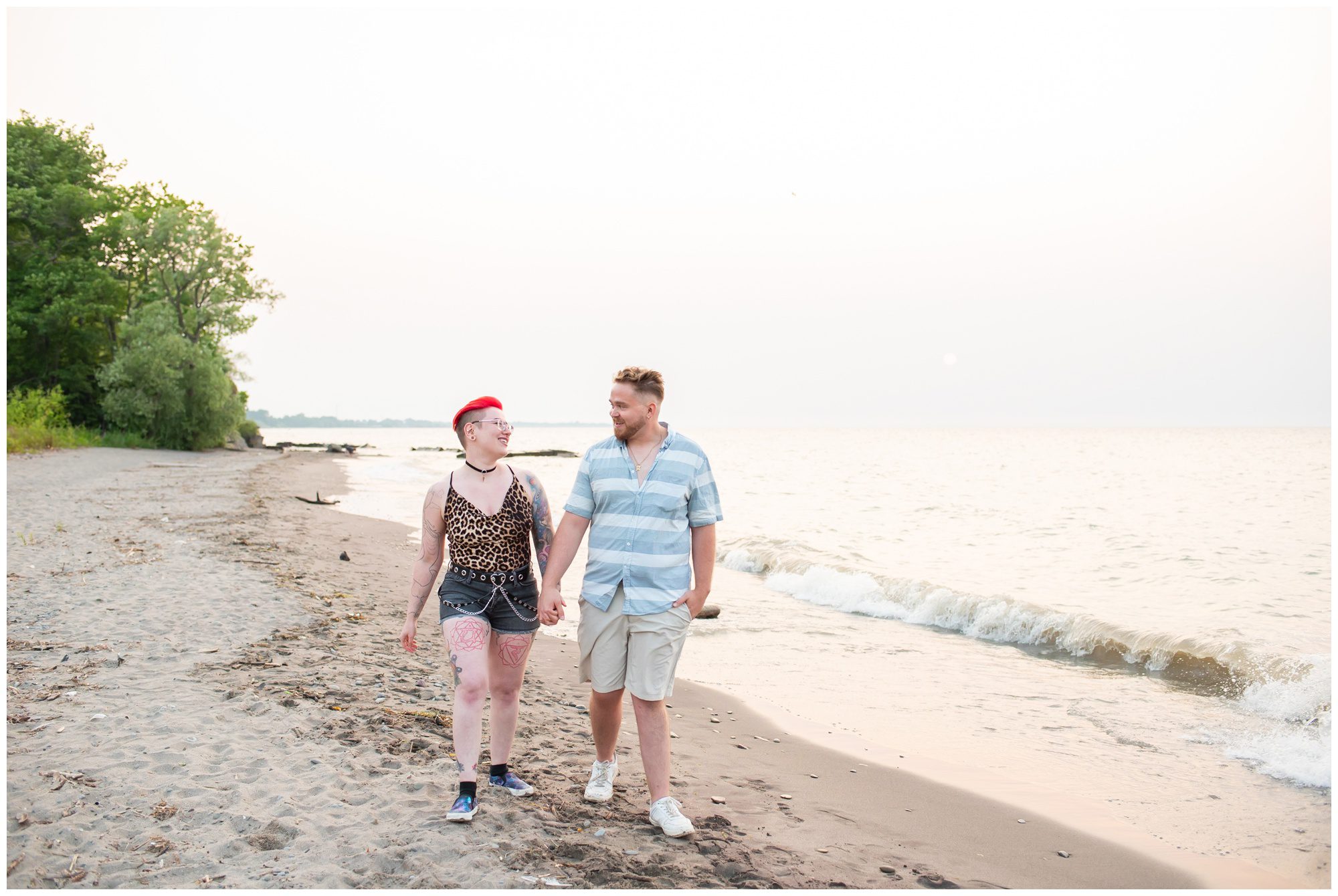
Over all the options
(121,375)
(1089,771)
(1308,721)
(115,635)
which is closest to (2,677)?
(115,635)

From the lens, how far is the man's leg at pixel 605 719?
4297 millimetres

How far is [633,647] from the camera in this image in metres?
4.08

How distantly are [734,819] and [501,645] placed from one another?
1.60 m

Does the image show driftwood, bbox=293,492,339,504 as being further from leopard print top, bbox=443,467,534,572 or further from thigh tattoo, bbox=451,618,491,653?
thigh tattoo, bbox=451,618,491,653

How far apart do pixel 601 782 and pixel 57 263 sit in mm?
45140

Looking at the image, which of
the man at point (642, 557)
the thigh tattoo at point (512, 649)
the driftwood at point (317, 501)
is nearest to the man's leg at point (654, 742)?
the man at point (642, 557)

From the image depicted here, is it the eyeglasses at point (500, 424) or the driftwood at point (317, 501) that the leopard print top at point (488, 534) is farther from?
the driftwood at point (317, 501)

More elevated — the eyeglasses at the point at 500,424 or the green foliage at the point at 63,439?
the eyeglasses at the point at 500,424

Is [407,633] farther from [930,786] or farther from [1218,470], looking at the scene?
[1218,470]

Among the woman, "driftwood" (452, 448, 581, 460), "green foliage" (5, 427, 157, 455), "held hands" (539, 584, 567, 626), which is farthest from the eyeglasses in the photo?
"driftwood" (452, 448, 581, 460)

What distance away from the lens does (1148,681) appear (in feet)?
29.0

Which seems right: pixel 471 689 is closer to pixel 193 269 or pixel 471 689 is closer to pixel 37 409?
pixel 37 409

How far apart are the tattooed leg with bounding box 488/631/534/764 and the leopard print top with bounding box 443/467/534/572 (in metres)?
0.38

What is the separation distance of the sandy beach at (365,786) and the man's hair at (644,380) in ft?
7.24
